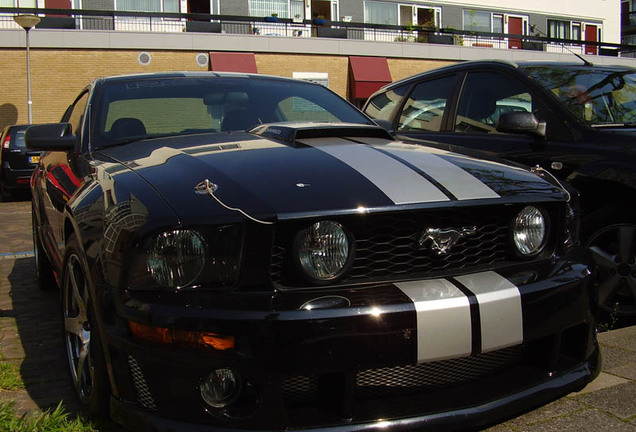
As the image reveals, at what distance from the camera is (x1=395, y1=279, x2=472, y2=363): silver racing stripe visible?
2086 mm

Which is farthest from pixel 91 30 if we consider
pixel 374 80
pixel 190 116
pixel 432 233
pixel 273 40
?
pixel 432 233

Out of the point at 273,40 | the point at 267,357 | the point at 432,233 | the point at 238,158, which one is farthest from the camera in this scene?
the point at 273,40

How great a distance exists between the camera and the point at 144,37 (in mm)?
22875

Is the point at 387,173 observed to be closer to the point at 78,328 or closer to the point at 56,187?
the point at 78,328

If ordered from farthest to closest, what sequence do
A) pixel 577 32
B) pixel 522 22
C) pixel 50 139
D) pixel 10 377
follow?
pixel 577 32, pixel 522 22, pixel 50 139, pixel 10 377

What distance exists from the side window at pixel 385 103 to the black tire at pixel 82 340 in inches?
124

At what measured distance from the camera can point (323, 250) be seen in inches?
85.8

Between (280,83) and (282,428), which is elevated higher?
(280,83)

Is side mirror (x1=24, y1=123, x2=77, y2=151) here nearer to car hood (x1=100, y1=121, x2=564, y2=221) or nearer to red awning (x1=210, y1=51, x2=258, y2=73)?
Result: car hood (x1=100, y1=121, x2=564, y2=221)

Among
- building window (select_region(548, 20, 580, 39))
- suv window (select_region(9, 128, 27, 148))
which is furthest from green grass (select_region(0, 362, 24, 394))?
building window (select_region(548, 20, 580, 39))

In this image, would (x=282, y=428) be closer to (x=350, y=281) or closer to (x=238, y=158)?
(x=350, y=281)

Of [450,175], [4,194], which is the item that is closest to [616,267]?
[450,175]

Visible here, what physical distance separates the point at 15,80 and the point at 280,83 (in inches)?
812

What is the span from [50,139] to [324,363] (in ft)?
7.42
